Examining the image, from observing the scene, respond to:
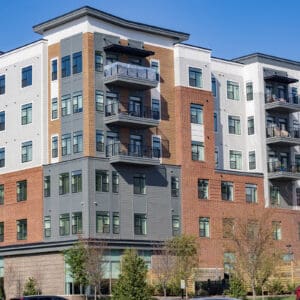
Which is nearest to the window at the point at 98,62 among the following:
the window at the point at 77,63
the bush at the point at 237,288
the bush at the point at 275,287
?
the window at the point at 77,63

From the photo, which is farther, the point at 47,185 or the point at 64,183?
the point at 47,185

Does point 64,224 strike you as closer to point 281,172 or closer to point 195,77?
point 195,77

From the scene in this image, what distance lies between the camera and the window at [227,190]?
241ft

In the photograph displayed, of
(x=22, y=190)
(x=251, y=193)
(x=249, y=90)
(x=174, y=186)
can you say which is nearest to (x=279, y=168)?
(x=251, y=193)

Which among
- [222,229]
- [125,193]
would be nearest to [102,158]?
[125,193]

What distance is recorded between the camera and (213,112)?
7462cm

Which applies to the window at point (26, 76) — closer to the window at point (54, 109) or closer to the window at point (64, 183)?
the window at point (54, 109)

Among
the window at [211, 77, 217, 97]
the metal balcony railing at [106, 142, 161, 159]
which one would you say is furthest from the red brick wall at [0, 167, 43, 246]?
the window at [211, 77, 217, 97]

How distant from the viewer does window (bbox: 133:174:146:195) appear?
67000 millimetres

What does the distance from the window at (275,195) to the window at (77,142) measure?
21657 mm

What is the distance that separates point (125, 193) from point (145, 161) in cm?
314

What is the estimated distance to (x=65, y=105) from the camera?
67438 mm

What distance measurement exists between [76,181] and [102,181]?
2.14 metres

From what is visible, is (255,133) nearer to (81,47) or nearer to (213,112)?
(213,112)
